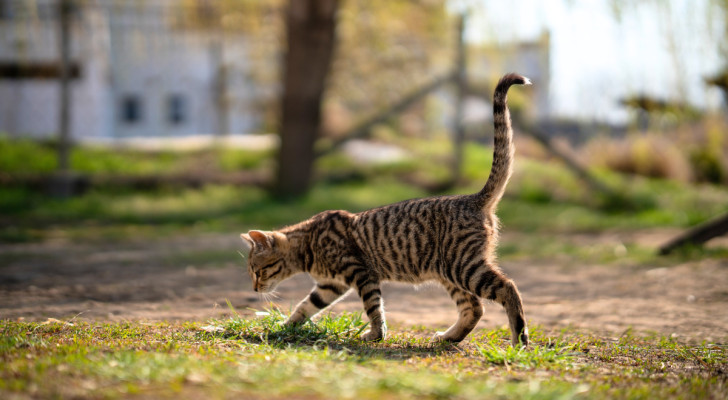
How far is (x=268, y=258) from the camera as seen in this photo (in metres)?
5.42

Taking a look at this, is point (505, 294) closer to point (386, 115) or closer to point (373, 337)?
point (373, 337)

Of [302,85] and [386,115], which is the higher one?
[302,85]

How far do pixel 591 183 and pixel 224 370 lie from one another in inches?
418

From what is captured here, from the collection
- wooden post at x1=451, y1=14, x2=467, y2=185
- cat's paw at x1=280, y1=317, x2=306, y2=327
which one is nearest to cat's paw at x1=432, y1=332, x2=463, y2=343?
cat's paw at x1=280, y1=317, x2=306, y2=327

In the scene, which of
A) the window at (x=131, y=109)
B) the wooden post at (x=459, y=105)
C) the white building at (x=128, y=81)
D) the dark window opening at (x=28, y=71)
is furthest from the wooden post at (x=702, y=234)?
the window at (x=131, y=109)

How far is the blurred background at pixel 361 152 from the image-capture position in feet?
26.5

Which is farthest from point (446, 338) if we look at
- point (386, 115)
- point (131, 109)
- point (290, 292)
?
point (131, 109)

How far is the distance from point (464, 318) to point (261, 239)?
1.71 meters

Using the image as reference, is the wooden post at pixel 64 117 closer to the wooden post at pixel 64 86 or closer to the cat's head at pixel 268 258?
the wooden post at pixel 64 86

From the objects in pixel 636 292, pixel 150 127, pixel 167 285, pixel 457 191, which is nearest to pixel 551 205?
pixel 457 191

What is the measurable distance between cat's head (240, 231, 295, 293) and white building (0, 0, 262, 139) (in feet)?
38.3

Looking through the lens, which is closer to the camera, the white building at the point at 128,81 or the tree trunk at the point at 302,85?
the tree trunk at the point at 302,85

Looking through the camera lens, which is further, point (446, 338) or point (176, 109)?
point (176, 109)

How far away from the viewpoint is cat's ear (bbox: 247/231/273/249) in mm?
5352
